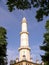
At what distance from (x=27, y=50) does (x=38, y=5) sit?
39607 mm

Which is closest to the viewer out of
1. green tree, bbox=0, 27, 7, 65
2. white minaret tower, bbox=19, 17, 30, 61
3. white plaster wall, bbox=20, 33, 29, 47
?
green tree, bbox=0, 27, 7, 65

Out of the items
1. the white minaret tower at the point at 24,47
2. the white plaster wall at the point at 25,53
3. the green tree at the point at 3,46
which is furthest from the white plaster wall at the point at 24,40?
the green tree at the point at 3,46

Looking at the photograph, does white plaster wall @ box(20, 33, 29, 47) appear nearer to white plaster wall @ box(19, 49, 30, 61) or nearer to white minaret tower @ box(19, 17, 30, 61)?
white minaret tower @ box(19, 17, 30, 61)

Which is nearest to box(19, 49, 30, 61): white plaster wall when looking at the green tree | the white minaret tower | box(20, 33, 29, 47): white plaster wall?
the white minaret tower

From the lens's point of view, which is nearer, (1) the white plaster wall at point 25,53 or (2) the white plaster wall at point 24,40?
(1) the white plaster wall at point 25,53

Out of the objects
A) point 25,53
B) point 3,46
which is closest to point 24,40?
point 25,53

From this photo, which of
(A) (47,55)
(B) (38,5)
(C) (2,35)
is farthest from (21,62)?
(B) (38,5)

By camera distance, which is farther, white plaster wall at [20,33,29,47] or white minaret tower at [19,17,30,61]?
white plaster wall at [20,33,29,47]

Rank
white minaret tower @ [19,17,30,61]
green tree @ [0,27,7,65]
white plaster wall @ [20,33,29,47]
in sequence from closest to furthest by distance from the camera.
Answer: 1. green tree @ [0,27,7,65]
2. white minaret tower @ [19,17,30,61]
3. white plaster wall @ [20,33,29,47]

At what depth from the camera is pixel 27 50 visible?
50094 millimetres

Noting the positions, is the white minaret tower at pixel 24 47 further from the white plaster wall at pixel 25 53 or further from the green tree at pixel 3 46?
the green tree at pixel 3 46

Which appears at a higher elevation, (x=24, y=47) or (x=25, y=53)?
(x=24, y=47)

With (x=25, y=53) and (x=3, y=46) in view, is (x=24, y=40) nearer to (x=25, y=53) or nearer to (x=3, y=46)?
(x=25, y=53)

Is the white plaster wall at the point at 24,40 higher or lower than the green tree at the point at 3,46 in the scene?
higher
